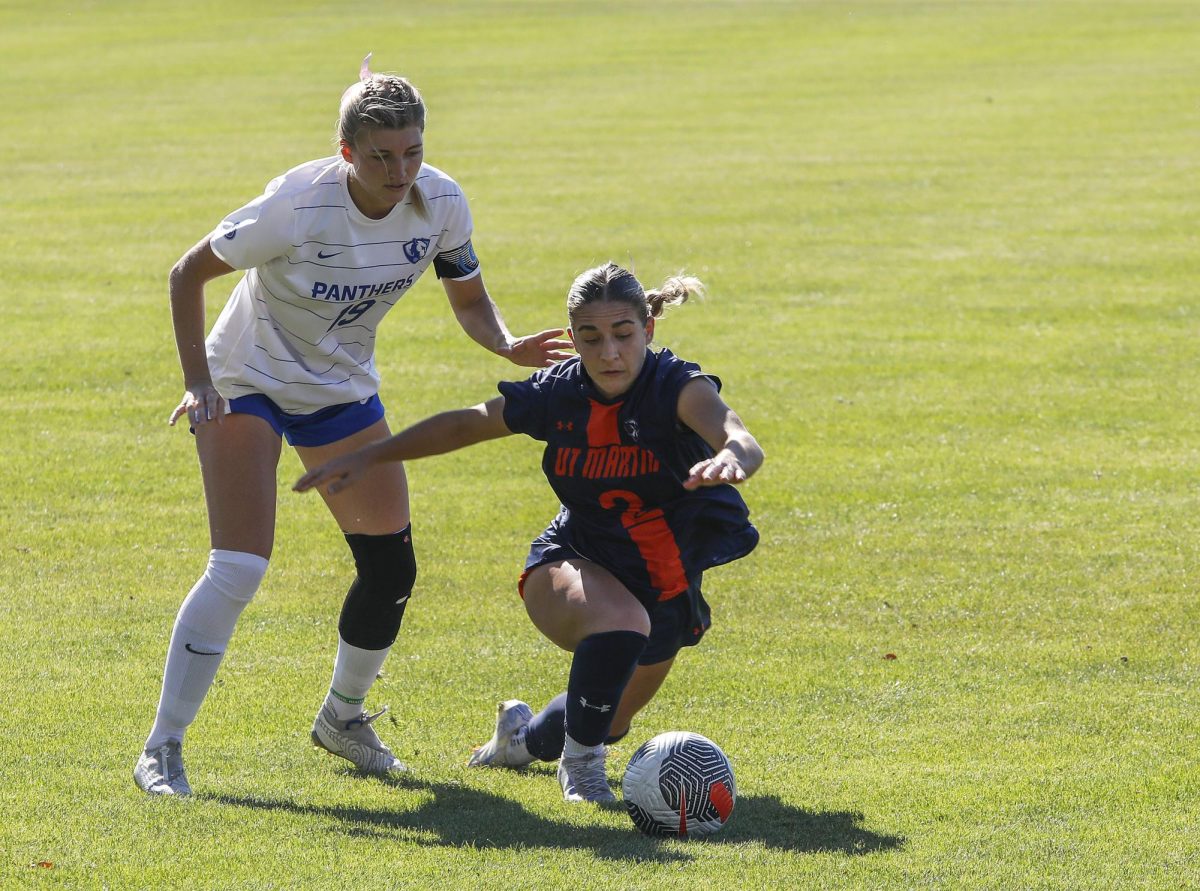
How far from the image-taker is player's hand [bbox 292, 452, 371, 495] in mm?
5254

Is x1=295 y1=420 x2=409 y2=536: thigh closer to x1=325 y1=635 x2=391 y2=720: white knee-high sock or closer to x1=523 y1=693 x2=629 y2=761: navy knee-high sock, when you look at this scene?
x1=325 y1=635 x2=391 y2=720: white knee-high sock

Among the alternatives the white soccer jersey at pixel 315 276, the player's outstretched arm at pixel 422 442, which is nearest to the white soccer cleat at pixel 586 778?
the player's outstretched arm at pixel 422 442

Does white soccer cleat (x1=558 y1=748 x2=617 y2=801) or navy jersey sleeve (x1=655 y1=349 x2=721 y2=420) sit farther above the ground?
navy jersey sleeve (x1=655 y1=349 x2=721 y2=420)

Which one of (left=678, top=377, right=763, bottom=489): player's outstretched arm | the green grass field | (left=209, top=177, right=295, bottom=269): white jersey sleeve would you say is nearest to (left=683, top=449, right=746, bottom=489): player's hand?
(left=678, top=377, right=763, bottom=489): player's outstretched arm

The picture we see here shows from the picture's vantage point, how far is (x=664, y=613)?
573 cm

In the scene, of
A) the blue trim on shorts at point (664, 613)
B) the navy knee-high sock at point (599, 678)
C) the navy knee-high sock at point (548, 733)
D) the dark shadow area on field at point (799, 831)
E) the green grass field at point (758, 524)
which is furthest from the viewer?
the navy knee-high sock at point (548, 733)

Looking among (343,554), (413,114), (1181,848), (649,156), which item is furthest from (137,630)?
(649,156)

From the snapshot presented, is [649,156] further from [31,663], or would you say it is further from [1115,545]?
[31,663]

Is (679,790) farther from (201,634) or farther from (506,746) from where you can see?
(201,634)

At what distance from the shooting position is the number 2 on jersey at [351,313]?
582 centimetres

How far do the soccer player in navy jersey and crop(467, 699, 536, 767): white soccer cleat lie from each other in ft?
0.32

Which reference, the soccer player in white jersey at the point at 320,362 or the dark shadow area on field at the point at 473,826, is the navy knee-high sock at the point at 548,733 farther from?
the soccer player in white jersey at the point at 320,362

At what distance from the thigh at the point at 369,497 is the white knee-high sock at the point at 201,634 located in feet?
1.55

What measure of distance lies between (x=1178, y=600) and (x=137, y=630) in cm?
493
